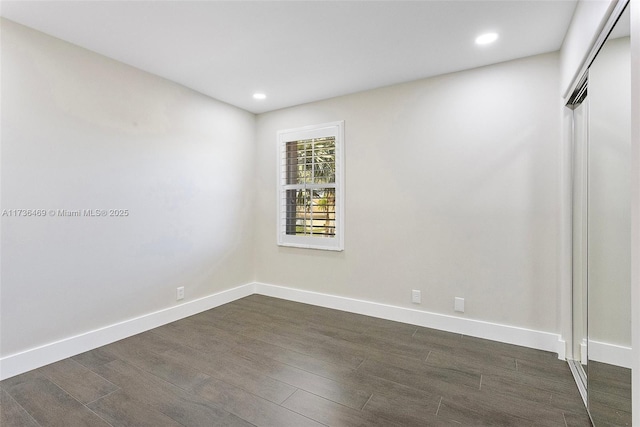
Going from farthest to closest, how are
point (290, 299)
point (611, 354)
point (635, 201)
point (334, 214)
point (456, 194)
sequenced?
point (290, 299)
point (334, 214)
point (456, 194)
point (611, 354)
point (635, 201)

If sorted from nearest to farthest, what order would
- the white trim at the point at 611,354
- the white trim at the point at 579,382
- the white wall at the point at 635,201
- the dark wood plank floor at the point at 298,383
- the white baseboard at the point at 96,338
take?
1. the white wall at the point at 635,201
2. the white trim at the point at 611,354
3. the dark wood plank floor at the point at 298,383
4. the white trim at the point at 579,382
5. the white baseboard at the point at 96,338

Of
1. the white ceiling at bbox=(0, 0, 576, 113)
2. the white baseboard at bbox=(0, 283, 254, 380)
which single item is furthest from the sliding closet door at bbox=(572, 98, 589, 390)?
the white baseboard at bbox=(0, 283, 254, 380)

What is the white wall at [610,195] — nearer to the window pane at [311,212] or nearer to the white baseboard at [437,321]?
the white baseboard at [437,321]

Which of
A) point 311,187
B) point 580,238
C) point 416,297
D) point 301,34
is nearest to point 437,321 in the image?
point 416,297

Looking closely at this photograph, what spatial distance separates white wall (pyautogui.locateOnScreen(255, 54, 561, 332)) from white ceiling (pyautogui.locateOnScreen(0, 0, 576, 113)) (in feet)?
0.98

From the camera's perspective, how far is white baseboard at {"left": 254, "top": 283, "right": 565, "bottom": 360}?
2.62 metres

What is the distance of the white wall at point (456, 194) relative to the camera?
264cm

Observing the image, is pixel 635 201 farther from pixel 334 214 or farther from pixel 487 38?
pixel 334 214

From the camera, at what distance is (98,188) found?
2.65m

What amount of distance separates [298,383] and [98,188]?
2.31 meters

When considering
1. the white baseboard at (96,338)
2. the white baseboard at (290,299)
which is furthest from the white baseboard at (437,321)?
the white baseboard at (96,338)

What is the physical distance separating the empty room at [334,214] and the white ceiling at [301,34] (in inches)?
0.8

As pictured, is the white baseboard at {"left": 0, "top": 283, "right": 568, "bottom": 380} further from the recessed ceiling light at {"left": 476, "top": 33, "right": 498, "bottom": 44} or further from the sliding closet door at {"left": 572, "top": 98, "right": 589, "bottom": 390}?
the recessed ceiling light at {"left": 476, "top": 33, "right": 498, "bottom": 44}

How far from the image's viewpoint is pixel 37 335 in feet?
7.57
